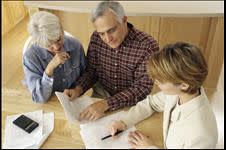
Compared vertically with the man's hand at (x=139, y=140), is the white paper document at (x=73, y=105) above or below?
above

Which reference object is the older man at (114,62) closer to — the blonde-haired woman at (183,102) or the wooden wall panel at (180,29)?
the blonde-haired woman at (183,102)

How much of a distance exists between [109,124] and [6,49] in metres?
2.47

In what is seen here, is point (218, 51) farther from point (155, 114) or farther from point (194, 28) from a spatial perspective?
point (155, 114)

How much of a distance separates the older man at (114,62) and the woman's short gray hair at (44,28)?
183mm

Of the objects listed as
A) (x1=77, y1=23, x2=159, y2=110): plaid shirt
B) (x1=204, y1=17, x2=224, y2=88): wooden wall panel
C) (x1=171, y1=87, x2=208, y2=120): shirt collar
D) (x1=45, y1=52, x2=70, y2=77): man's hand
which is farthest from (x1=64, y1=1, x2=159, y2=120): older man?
Result: (x1=204, y1=17, x2=224, y2=88): wooden wall panel

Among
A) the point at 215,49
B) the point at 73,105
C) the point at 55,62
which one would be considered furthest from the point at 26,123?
the point at 215,49

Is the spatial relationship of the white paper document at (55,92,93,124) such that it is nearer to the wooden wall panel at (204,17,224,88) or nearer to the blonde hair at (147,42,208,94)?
the blonde hair at (147,42,208,94)

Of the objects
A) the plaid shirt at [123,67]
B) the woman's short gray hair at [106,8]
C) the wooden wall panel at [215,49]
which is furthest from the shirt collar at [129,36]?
the wooden wall panel at [215,49]

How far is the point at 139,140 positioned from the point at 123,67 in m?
0.55

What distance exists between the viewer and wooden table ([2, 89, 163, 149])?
999 millimetres

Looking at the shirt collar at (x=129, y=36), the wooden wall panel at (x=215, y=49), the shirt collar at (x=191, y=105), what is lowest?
the wooden wall panel at (x=215, y=49)

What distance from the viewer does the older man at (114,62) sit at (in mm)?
1199

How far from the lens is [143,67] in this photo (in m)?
1.37

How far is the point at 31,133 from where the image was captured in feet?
3.39
